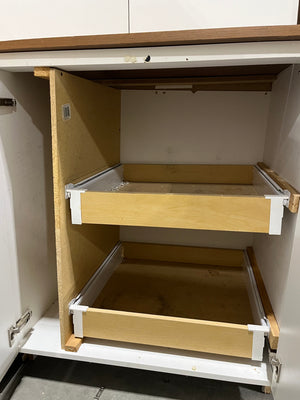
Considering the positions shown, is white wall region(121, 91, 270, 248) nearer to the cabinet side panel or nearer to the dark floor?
the cabinet side panel

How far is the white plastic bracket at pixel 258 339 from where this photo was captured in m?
0.81

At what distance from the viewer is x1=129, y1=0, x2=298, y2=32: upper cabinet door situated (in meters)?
0.68

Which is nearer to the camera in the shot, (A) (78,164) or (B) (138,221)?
(B) (138,221)

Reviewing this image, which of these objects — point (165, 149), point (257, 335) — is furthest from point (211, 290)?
point (165, 149)

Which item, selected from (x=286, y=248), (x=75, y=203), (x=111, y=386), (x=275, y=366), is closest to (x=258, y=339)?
(x=275, y=366)

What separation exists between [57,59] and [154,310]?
0.85m

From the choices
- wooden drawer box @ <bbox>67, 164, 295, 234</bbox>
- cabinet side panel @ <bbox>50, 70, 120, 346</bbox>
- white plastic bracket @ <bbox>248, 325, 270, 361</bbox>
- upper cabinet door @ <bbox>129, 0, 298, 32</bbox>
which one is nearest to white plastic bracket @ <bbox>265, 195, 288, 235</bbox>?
wooden drawer box @ <bbox>67, 164, 295, 234</bbox>

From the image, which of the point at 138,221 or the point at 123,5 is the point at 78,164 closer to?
the point at 138,221

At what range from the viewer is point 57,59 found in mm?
731

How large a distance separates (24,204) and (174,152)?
718mm

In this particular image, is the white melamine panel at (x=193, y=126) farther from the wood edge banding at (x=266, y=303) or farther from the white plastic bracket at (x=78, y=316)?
the white plastic bracket at (x=78, y=316)

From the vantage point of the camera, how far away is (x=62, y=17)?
767 millimetres

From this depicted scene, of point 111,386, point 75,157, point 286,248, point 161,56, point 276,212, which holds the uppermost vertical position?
point 161,56

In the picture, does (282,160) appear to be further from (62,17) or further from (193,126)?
(62,17)
